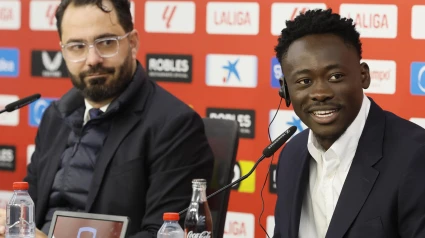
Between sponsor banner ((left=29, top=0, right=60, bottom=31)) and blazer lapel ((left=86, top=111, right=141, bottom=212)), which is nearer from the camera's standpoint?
blazer lapel ((left=86, top=111, right=141, bottom=212))

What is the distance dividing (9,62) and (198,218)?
242 cm

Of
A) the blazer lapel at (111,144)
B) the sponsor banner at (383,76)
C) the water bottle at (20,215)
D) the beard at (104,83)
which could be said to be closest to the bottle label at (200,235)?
the water bottle at (20,215)

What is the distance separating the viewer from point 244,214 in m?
3.91

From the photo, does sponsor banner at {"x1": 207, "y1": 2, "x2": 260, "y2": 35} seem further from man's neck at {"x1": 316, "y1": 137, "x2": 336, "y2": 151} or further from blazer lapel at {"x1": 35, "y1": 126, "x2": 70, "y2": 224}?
man's neck at {"x1": 316, "y1": 137, "x2": 336, "y2": 151}

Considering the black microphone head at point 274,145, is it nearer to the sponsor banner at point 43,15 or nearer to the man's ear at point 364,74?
the man's ear at point 364,74

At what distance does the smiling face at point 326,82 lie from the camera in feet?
7.77

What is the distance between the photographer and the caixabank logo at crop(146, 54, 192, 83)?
3.97 meters

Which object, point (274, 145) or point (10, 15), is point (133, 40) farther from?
point (10, 15)

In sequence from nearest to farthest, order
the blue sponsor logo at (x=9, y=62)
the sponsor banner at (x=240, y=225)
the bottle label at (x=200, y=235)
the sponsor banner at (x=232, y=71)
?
the bottle label at (x=200, y=235), the sponsor banner at (x=232, y=71), the sponsor banner at (x=240, y=225), the blue sponsor logo at (x=9, y=62)

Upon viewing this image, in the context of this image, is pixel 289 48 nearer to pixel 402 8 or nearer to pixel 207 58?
pixel 402 8

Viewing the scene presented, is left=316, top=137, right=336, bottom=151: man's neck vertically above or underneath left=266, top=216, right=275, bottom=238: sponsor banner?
above

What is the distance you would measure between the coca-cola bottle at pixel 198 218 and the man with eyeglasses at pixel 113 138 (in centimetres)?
58

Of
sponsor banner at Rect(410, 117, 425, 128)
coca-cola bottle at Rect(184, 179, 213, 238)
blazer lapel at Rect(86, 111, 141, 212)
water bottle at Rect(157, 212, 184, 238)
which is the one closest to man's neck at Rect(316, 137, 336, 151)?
coca-cola bottle at Rect(184, 179, 213, 238)

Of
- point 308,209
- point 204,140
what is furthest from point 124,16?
point 308,209
